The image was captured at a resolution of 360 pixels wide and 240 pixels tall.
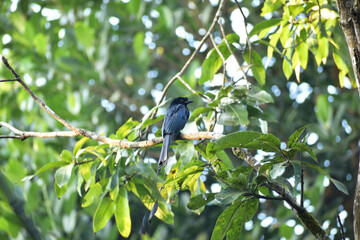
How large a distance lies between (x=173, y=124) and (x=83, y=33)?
3.26 meters

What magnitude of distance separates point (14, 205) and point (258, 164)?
5.13 feet

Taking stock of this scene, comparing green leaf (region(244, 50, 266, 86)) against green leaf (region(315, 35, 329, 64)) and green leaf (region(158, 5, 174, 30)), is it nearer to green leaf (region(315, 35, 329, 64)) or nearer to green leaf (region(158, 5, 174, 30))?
green leaf (region(315, 35, 329, 64))

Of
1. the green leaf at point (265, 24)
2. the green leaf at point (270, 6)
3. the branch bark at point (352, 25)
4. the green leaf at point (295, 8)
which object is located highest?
the branch bark at point (352, 25)

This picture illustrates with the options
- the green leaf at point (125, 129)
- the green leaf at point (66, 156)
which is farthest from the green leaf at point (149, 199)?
the green leaf at point (66, 156)

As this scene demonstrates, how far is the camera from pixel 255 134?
92.0 inches

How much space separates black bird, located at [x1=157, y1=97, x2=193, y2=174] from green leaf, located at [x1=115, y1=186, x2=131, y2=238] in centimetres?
30

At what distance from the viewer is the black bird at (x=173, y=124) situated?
10.6 feet

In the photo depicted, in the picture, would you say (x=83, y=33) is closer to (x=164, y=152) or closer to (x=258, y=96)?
(x=164, y=152)

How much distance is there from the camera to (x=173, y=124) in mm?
3873

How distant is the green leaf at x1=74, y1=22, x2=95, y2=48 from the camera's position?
6.54 metres

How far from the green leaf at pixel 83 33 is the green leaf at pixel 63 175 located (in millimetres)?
3939

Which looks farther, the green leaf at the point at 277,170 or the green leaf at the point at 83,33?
the green leaf at the point at 83,33

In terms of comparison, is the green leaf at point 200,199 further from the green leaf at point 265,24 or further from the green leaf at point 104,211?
the green leaf at point 265,24

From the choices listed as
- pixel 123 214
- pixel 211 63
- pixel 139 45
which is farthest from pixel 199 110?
pixel 139 45
